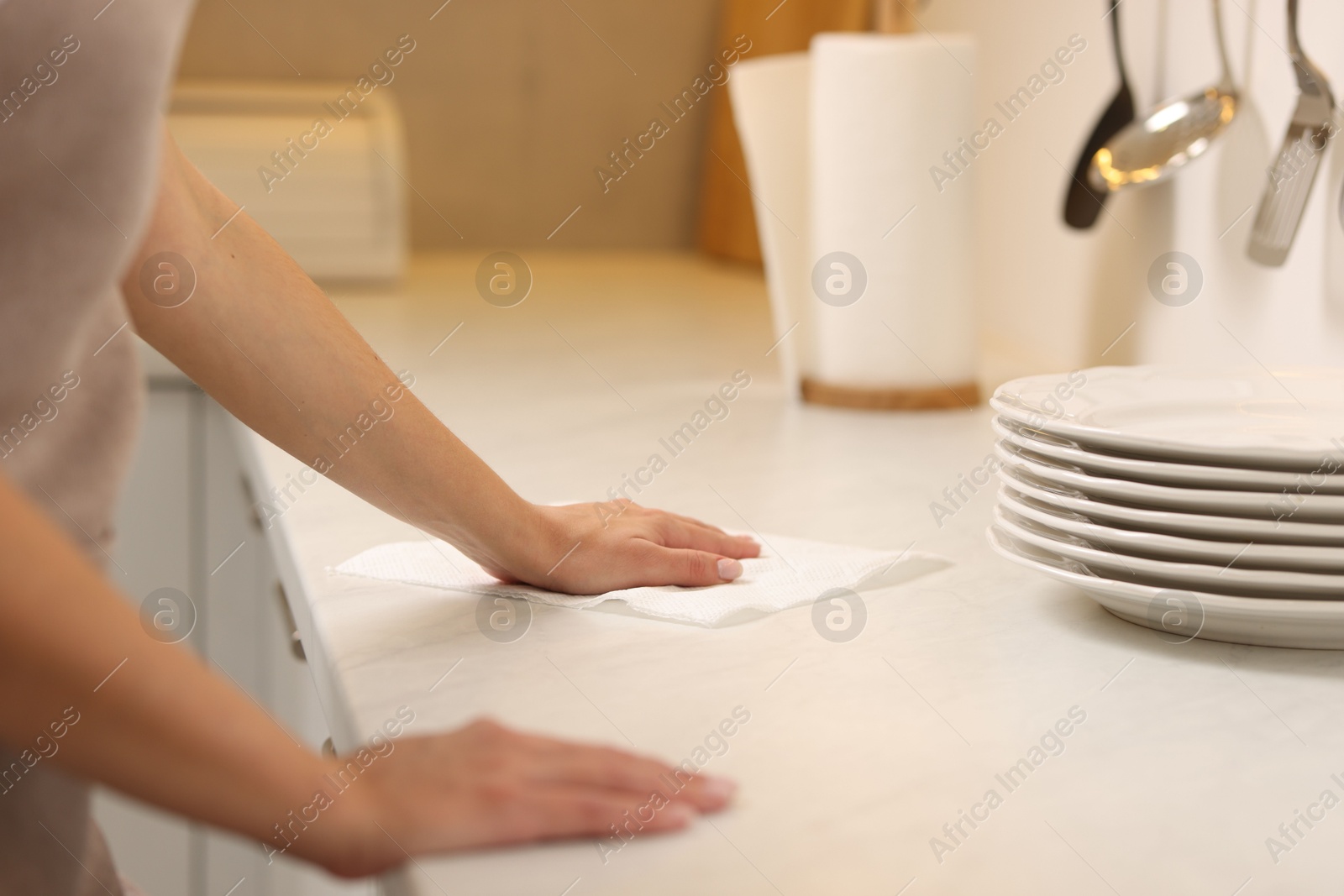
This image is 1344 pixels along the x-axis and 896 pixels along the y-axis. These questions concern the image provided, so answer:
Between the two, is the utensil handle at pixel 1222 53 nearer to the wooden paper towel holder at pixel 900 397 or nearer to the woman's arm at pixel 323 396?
the wooden paper towel holder at pixel 900 397

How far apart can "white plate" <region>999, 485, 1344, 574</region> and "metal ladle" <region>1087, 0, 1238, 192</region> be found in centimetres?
55

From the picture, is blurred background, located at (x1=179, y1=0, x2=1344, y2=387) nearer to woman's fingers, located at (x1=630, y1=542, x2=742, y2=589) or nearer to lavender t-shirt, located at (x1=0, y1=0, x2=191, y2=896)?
woman's fingers, located at (x1=630, y1=542, x2=742, y2=589)

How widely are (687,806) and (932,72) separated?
826mm

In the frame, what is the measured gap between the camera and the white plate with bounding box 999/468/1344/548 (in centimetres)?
51

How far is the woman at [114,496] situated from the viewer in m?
0.32

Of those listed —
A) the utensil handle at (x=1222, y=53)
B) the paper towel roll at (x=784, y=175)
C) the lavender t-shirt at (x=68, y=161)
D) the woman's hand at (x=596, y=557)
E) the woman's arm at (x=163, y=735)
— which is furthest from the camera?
the paper towel roll at (x=784, y=175)

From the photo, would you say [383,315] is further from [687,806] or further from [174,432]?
[687,806]

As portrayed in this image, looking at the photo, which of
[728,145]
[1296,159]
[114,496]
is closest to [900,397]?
[1296,159]

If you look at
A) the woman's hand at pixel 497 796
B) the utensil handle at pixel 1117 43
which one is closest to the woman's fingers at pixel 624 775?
the woman's hand at pixel 497 796

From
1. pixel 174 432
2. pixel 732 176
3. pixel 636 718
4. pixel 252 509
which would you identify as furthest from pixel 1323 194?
pixel 732 176

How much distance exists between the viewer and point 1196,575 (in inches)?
Answer: 20.7

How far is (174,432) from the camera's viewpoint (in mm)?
1258

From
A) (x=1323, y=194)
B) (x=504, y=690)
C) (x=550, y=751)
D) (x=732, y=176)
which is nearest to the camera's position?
(x=550, y=751)

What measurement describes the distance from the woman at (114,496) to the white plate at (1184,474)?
0.60ft
